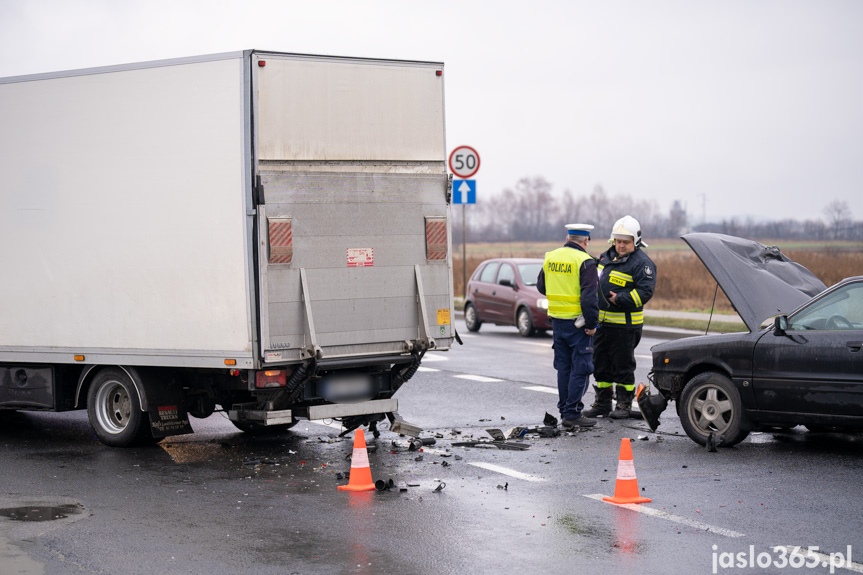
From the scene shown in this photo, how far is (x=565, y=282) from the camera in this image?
11.3 meters

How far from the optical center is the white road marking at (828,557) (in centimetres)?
584

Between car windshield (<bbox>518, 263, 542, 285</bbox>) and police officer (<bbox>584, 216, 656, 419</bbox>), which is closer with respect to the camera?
police officer (<bbox>584, 216, 656, 419</bbox>)

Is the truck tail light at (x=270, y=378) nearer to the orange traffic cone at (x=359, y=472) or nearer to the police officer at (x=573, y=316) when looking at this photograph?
the orange traffic cone at (x=359, y=472)

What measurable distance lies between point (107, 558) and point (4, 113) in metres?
5.45

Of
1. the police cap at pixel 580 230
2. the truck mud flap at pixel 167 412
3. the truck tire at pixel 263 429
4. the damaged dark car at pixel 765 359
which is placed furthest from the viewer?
the police cap at pixel 580 230

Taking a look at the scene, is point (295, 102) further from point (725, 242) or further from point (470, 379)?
point (470, 379)

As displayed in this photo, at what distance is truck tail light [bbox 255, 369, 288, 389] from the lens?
29.2 feet

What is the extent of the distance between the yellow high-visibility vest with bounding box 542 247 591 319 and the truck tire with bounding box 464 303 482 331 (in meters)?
11.7

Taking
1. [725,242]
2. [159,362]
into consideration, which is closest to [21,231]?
[159,362]

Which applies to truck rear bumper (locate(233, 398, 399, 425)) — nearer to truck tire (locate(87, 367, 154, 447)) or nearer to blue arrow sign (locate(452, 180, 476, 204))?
truck tire (locate(87, 367, 154, 447))

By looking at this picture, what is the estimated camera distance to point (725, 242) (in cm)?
996

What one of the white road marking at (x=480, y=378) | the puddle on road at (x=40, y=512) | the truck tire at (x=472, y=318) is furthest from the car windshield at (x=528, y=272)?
the puddle on road at (x=40, y=512)

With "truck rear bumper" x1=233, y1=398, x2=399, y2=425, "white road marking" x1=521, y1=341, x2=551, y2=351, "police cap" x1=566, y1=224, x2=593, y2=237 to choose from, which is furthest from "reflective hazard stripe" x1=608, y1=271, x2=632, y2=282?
"white road marking" x1=521, y1=341, x2=551, y2=351

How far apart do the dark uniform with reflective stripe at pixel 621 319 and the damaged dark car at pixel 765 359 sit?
103 centimetres
